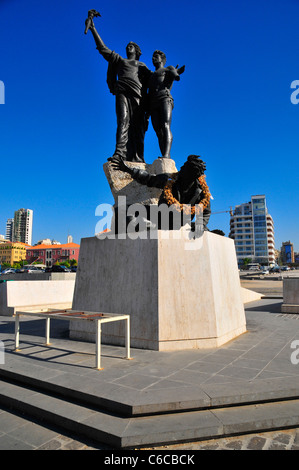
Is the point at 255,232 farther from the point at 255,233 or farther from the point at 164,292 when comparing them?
the point at 164,292

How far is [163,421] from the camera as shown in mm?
2734

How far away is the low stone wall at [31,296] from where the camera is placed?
32.1ft

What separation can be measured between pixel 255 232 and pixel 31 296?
Result: 362 feet

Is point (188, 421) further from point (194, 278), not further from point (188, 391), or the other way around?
point (194, 278)

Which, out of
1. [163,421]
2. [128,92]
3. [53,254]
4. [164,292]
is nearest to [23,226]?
[53,254]

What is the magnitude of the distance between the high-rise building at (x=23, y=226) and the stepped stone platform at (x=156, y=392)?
187080 mm

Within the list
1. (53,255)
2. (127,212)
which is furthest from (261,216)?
(127,212)

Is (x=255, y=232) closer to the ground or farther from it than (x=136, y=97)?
farther from it

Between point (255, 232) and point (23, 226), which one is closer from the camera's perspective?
point (255, 232)

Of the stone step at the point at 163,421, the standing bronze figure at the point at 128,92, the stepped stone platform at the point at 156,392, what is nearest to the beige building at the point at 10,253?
the standing bronze figure at the point at 128,92

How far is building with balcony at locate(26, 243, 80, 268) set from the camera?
307ft

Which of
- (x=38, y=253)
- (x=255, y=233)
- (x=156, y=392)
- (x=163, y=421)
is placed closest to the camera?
(x=163, y=421)

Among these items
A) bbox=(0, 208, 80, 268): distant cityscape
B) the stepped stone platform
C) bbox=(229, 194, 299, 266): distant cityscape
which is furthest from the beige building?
the stepped stone platform

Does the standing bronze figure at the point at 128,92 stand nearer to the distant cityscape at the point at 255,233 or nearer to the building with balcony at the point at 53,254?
the building with balcony at the point at 53,254
